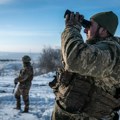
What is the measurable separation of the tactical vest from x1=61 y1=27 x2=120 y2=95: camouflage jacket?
0.20 m

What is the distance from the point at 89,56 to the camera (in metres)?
3.25

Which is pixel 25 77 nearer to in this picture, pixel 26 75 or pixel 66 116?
pixel 26 75

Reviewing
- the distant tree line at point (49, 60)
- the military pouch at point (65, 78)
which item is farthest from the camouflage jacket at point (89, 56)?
the distant tree line at point (49, 60)

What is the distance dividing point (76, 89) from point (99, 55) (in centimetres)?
53

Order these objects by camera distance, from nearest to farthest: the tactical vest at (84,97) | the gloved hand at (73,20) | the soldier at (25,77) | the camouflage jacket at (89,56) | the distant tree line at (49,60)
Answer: the camouflage jacket at (89,56) < the gloved hand at (73,20) < the tactical vest at (84,97) < the soldier at (25,77) < the distant tree line at (49,60)

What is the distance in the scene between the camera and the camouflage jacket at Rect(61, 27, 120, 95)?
3236mm

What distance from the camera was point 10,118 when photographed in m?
10.2

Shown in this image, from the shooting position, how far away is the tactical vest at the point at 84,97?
3.60 m

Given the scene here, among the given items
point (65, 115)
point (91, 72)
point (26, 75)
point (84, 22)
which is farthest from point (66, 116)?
point (26, 75)

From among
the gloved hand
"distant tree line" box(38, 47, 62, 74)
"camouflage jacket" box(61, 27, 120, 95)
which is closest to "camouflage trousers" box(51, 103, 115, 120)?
"camouflage jacket" box(61, 27, 120, 95)

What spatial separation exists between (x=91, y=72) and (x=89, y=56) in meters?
0.16

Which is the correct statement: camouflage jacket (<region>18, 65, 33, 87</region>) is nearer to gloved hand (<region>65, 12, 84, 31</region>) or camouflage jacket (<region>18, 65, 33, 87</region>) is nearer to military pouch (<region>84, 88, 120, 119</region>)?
military pouch (<region>84, 88, 120, 119</region>)

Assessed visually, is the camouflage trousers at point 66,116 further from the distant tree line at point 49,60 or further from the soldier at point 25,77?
the distant tree line at point 49,60

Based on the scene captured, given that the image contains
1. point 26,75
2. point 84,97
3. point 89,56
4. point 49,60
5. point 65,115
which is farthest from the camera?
point 49,60
